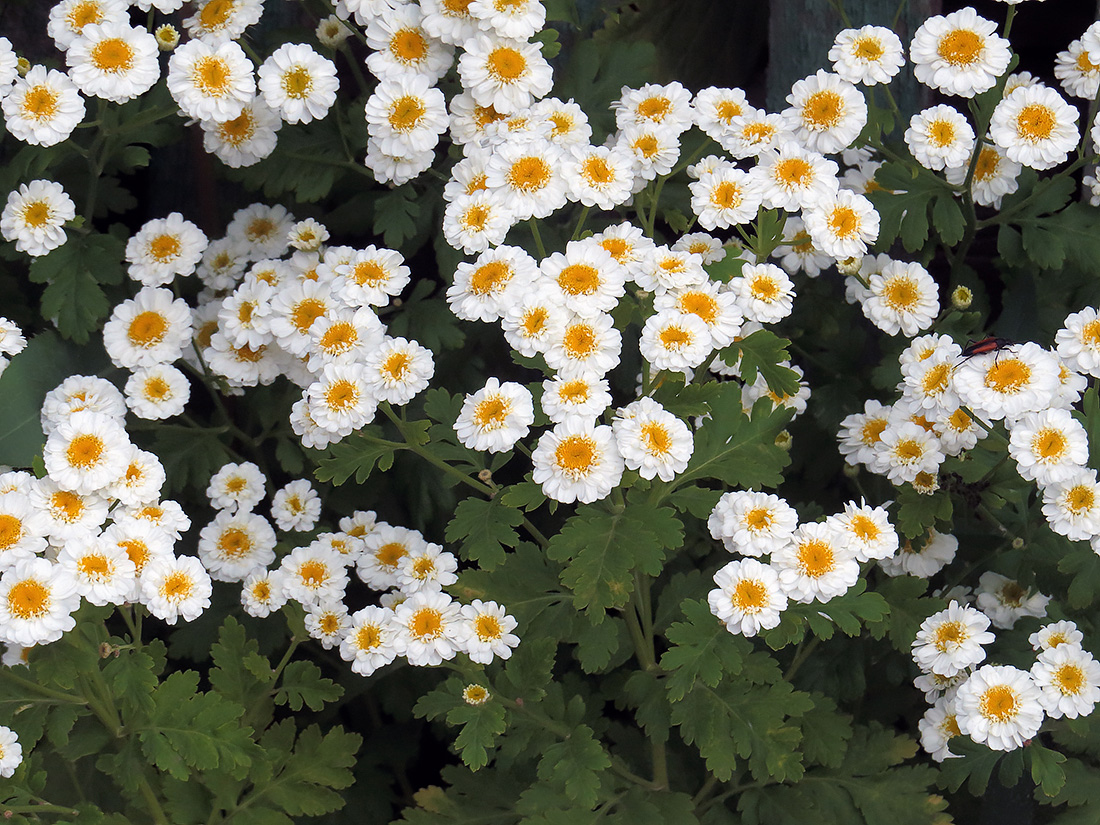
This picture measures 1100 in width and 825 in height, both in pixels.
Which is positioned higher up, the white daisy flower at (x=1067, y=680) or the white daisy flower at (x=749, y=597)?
the white daisy flower at (x=749, y=597)

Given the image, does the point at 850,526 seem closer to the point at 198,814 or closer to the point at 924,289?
the point at 924,289

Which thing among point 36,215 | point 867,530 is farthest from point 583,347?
point 36,215

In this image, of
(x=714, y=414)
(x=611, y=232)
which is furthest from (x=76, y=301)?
(x=714, y=414)

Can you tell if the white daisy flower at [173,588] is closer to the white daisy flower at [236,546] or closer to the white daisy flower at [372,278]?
the white daisy flower at [236,546]

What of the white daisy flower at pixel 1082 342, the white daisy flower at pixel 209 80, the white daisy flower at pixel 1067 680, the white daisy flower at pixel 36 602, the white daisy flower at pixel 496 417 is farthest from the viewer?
the white daisy flower at pixel 209 80

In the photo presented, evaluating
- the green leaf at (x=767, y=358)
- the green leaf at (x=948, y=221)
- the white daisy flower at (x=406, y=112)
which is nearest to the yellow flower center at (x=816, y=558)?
the green leaf at (x=767, y=358)
